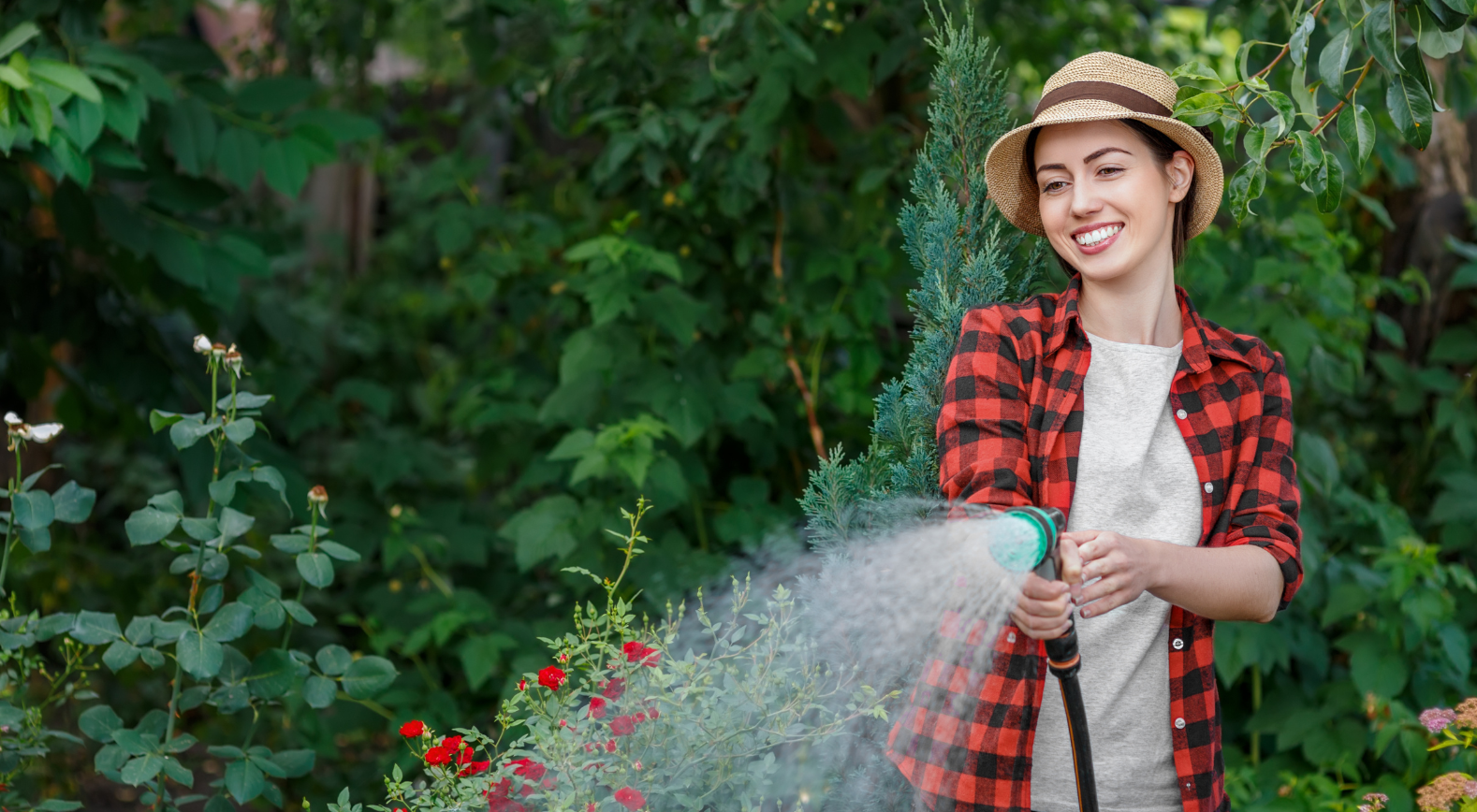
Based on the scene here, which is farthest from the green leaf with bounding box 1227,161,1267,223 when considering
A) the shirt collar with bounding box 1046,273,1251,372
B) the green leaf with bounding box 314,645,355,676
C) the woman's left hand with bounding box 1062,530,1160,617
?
the green leaf with bounding box 314,645,355,676

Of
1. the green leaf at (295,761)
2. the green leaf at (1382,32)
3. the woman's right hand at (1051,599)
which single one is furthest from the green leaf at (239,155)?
the green leaf at (1382,32)

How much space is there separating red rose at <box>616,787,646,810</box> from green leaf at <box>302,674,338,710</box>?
741mm

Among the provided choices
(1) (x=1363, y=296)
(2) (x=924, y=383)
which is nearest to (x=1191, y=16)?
(1) (x=1363, y=296)

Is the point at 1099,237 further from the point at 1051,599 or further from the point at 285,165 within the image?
the point at 285,165

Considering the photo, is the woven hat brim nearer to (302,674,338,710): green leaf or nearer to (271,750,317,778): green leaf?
(302,674,338,710): green leaf

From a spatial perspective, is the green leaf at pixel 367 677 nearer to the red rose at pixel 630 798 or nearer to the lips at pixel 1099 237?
the red rose at pixel 630 798

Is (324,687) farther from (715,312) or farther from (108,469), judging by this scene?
(108,469)

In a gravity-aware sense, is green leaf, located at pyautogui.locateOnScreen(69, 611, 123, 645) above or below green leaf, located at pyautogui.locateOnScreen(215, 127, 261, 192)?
below

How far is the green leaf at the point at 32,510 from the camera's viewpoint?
6.07 feet

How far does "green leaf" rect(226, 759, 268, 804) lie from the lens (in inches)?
73.0

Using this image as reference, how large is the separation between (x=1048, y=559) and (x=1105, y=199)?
51cm

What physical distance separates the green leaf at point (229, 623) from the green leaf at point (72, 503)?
10.4 inches

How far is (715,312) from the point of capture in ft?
9.73

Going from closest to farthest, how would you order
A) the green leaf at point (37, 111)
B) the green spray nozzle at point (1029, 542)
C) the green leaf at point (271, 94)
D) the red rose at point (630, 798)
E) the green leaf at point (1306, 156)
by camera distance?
the green spray nozzle at point (1029, 542)
the red rose at point (630, 798)
the green leaf at point (1306, 156)
the green leaf at point (37, 111)
the green leaf at point (271, 94)
